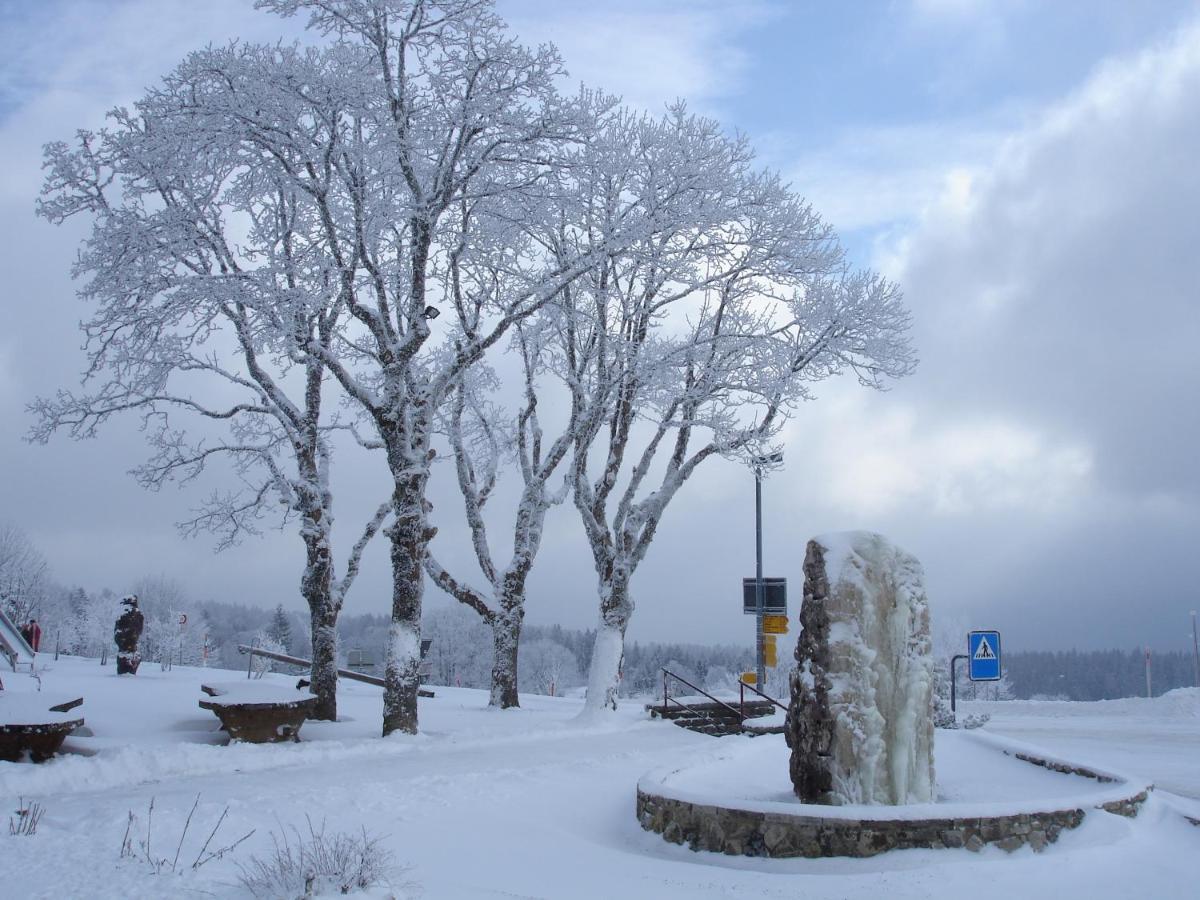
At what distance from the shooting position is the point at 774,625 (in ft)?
76.0

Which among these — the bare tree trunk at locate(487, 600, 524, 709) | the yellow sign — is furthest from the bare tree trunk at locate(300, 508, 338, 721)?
the yellow sign

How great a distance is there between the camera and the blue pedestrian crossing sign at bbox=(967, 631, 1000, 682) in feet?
58.8

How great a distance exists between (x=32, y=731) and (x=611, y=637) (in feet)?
37.4

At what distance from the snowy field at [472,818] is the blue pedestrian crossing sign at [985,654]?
207 centimetres

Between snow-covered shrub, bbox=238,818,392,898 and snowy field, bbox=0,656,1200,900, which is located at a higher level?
snow-covered shrub, bbox=238,818,392,898

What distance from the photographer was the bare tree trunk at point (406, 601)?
14.2 metres

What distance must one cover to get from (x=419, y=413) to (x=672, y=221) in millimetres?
6809

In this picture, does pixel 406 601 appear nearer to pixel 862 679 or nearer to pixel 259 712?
pixel 259 712

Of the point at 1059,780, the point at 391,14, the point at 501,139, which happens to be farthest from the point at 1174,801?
the point at 391,14

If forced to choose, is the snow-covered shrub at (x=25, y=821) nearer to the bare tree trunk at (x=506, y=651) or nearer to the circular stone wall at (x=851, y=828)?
the circular stone wall at (x=851, y=828)

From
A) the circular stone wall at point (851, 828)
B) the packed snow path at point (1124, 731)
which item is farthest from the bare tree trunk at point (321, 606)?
the packed snow path at point (1124, 731)

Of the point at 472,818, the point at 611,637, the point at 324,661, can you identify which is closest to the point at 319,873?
the point at 472,818

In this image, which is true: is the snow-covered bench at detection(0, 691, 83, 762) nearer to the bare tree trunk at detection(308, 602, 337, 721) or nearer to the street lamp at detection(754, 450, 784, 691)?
the bare tree trunk at detection(308, 602, 337, 721)

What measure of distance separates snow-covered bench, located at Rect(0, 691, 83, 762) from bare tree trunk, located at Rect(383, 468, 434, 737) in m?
4.39
